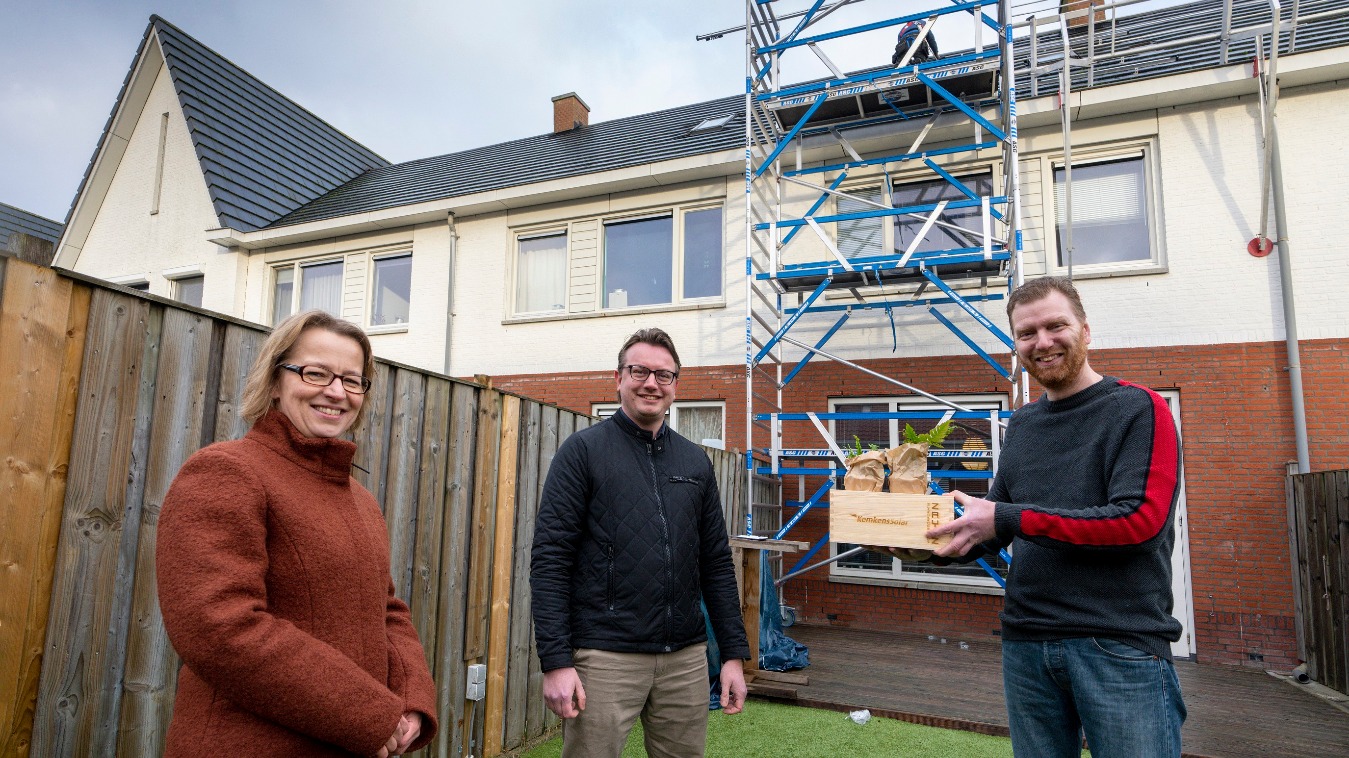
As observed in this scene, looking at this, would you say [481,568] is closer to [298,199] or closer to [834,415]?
[834,415]

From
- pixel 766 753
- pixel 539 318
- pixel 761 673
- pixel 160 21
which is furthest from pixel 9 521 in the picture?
pixel 160 21

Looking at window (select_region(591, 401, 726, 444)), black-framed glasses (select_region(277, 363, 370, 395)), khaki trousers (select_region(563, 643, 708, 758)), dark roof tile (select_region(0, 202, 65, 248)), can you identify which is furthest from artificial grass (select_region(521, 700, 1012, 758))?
dark roof tile (select_region(0, 202, 65, 248))

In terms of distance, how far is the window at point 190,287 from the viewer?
13078 millimetres

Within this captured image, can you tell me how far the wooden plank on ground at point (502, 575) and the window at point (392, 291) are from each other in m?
8.46

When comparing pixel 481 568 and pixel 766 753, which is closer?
pixel 481 568

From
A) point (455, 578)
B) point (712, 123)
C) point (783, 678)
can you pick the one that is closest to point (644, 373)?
point (455, 578)

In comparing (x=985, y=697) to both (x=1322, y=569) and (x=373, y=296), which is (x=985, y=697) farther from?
(x=373, y=296)

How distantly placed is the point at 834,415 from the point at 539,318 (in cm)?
490

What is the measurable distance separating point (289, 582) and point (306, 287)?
1254 centimetres

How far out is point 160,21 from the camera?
1362 centimetres

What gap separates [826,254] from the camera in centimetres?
910

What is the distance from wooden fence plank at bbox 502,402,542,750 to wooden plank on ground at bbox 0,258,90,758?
2.56 metres

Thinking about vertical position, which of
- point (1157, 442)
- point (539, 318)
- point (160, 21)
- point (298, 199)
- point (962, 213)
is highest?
point (160, 21)

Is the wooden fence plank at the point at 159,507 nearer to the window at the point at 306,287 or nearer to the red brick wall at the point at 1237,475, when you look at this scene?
the red brick wall at the point at 1237,475
